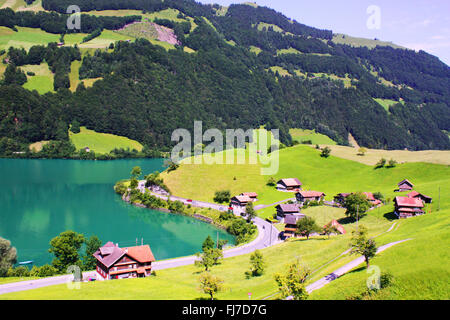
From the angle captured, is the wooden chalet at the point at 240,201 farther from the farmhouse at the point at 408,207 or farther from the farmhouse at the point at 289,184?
the farmhouse at the point at 408,207

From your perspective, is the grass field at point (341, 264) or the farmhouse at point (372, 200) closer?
the grass field at point (341, 264)

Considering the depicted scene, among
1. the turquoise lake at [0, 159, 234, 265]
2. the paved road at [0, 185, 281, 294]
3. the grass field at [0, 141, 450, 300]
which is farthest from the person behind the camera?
the turquoise lake at [0, 159, 234, 265]

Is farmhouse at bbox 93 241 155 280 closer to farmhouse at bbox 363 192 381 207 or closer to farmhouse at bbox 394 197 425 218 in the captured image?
farmhouse at bbox 394 197 425 218

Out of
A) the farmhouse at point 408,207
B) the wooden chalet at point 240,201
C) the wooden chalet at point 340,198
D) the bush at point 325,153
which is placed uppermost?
the bush at point 325,153

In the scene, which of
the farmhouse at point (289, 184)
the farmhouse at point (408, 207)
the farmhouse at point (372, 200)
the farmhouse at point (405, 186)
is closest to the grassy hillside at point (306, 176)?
the farmhouse at point (405, 186)

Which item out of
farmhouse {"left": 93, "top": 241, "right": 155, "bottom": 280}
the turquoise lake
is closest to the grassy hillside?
the turquoise lake

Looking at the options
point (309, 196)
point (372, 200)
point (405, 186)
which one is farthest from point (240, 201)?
point (405, 186)

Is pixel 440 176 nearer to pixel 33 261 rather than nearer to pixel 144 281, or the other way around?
pixel 144 281
